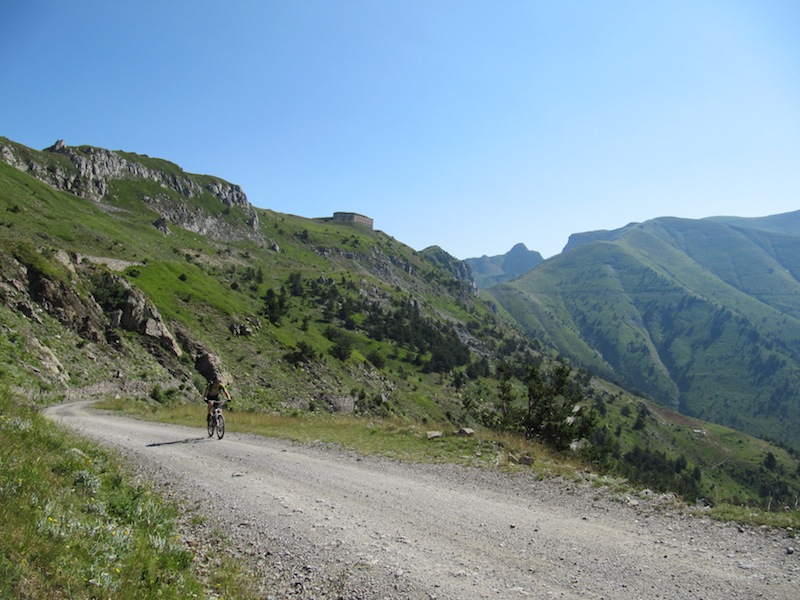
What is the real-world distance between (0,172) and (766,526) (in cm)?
12806

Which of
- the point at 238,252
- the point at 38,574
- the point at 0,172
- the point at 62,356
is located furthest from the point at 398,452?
the point at 238,252

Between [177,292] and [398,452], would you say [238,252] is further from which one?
[398,452]

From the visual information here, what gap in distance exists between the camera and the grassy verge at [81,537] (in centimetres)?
491

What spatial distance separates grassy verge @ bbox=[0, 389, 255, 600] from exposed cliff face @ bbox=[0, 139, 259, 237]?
486ft

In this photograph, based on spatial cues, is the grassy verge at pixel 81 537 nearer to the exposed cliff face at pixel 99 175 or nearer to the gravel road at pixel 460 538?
the gravel road at pixel 460 538

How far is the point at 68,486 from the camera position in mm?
8406

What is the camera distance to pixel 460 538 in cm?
897

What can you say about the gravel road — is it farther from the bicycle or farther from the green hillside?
the bicycle

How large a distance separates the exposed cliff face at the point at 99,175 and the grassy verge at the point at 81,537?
486 ft

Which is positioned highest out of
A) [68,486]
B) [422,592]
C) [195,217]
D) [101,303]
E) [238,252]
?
[195,217]

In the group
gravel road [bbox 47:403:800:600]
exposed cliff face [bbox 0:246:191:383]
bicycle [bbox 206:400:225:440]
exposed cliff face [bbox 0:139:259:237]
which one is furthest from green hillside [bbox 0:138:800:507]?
bicycle [bbox 206:400:225:440]

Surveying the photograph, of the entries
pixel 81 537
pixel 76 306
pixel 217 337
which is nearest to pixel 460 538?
pixel 81 537

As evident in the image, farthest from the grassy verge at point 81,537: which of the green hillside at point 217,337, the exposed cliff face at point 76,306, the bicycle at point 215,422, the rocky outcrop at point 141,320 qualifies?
the rocky outcrop at point 141,320

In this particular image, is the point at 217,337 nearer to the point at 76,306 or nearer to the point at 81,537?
the point at 76,306
